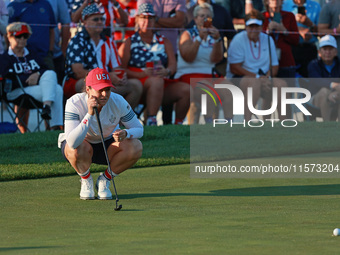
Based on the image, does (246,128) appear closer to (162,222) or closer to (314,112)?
(314,112)

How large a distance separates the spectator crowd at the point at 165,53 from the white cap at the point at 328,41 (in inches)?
0.6

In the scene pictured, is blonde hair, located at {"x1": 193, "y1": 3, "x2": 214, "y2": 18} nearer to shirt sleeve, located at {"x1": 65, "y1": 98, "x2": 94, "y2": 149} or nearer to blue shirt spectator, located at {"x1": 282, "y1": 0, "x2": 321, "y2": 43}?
blue shirt spectator, located at {"x1": 282, "y1": 0, "x2": 321, "y2": 43}

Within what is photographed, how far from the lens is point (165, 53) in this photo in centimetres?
1302

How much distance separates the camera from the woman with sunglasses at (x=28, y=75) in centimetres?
1201

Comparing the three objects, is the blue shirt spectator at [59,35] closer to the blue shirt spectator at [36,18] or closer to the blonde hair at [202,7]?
the blue shirt spectator at [36,18]

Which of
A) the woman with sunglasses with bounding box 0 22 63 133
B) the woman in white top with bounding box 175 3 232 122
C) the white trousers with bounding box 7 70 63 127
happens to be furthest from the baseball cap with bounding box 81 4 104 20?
the woman in white top with bounding box 175 3 232 122

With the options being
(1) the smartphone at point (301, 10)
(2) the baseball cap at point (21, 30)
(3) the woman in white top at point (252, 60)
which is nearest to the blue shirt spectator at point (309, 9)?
(1) the smartphone at point (301, 10)

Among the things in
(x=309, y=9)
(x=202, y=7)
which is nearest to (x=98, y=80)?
(x=202, y=7)

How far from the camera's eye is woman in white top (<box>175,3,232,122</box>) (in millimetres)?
13117

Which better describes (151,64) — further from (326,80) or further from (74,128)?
(74,128)

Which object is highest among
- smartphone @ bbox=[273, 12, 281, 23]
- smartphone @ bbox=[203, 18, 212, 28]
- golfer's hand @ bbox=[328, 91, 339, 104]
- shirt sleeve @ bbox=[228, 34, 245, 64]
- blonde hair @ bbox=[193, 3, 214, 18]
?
blonde hair @ bbox=[193, 3, 214, 18]

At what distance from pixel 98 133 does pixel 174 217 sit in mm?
1512

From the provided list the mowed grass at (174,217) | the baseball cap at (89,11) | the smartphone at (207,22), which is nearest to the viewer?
the mowed grass at (174,217)

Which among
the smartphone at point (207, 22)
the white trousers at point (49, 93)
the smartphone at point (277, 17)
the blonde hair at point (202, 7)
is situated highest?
the blonde hair at point (202, 7)
